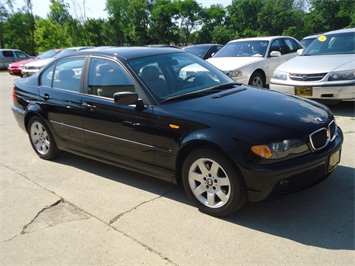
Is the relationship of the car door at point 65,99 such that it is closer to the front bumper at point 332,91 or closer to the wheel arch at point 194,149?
the wheel arch at point 194,149

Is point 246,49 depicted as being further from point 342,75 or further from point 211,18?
point 211,18

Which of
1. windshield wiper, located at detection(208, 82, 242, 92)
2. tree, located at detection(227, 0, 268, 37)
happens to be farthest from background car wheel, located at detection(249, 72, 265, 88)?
tree, located at detection(227, 0, 268, 37)

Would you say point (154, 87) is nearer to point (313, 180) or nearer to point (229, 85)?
point (229, 85)

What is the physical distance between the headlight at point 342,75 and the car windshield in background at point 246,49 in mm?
Result: 2670

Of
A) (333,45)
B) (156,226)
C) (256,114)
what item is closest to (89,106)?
(156,226)

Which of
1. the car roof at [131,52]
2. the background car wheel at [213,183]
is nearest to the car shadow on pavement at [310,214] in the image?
the background car wheel at [213,183]

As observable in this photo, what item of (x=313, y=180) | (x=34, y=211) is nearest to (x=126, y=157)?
(x=34, y=211)

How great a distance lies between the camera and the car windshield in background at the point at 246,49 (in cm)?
874

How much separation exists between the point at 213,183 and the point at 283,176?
0.64m

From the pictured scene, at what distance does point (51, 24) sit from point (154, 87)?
46.9 m

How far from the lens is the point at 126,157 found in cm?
386

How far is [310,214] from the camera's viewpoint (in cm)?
313

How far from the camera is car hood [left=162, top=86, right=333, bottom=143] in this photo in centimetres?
295

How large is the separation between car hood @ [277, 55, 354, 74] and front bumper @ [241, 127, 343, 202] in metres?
3.76
